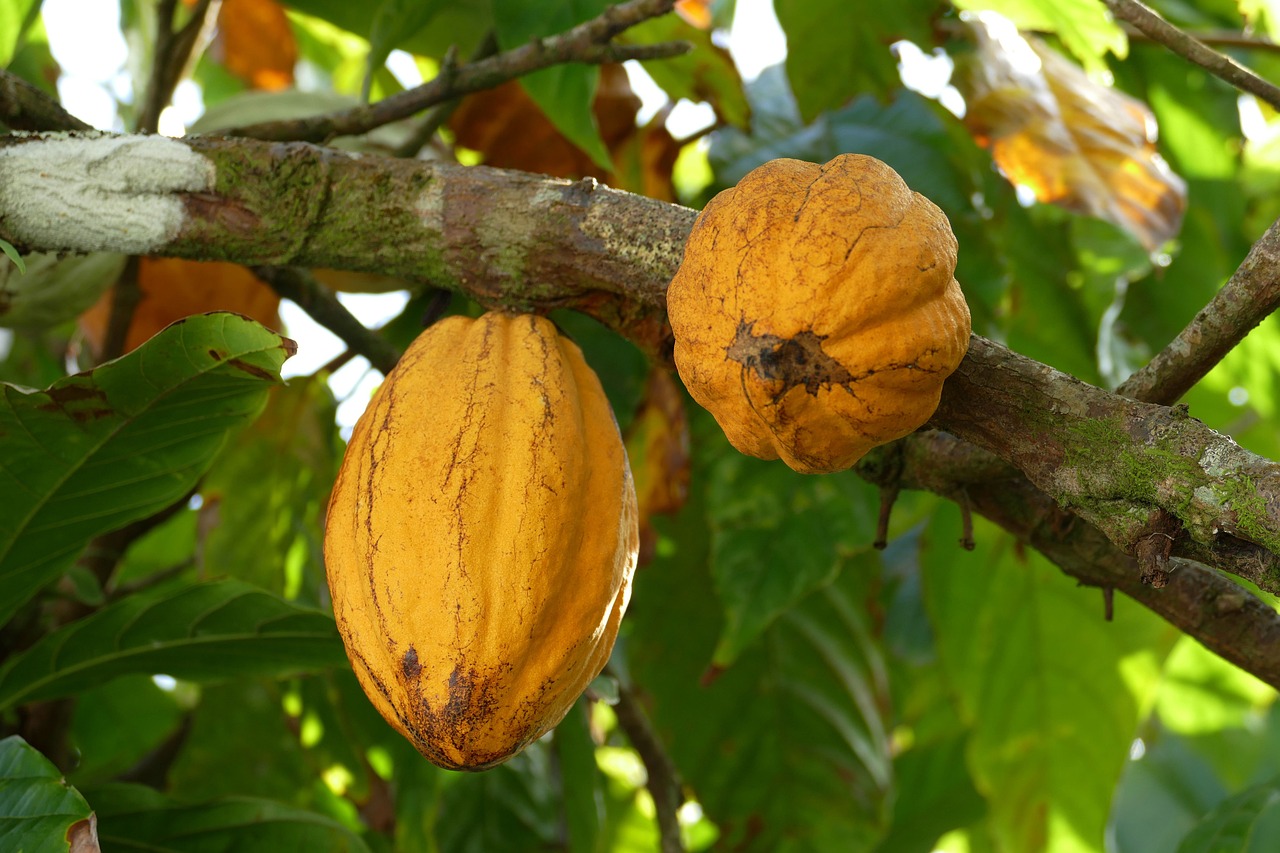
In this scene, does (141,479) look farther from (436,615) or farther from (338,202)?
(436,615)

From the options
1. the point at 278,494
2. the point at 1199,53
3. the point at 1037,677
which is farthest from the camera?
the point at 1037,677

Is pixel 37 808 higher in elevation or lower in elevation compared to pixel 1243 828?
higher

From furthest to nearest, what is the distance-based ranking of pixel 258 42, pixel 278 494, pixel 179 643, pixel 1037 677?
1. pixel 258 42
2. pixel 1037 677
3. pixel 278 494
4. pixel 179 643

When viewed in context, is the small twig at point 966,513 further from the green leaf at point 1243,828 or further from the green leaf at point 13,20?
the green leaf at point 13,20

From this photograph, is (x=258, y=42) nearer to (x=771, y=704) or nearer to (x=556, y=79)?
(x=556, y=79)

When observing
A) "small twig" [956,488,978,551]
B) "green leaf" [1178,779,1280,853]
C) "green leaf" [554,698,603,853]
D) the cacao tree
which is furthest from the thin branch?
"green leaf" [1178,779,1280,853]

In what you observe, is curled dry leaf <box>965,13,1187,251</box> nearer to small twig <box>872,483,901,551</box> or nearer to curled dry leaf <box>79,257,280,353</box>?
small twig <box>872,483,901,551</box>

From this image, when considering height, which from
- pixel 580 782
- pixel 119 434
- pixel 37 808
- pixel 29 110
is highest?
pixel 29 110

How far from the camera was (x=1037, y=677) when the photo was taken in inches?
64.7

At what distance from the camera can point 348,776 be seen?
169 centimetres

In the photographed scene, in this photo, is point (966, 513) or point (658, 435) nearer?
point (966, 513)

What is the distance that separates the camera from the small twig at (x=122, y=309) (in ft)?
4.86

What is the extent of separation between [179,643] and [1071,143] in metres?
Result: 1.22

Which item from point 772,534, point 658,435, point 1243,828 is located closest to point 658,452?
point 658,435
